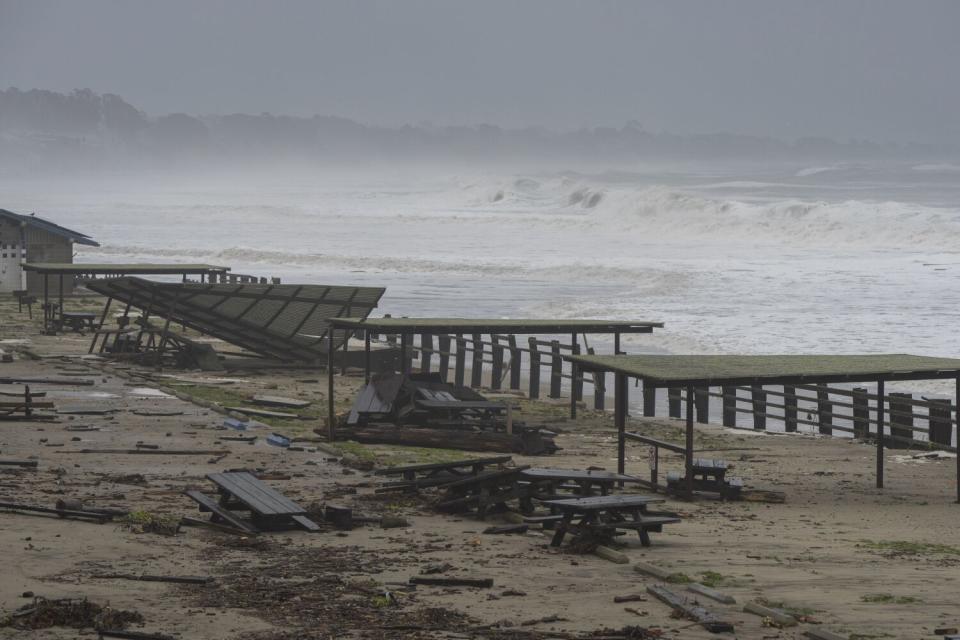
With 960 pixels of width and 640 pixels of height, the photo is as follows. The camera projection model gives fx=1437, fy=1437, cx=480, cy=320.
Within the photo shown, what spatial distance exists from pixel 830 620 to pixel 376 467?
336 inches

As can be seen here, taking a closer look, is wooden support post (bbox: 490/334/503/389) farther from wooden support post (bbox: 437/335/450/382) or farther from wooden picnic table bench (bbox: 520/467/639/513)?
wooden picnic table bench (bbox: 520/467/639/513)

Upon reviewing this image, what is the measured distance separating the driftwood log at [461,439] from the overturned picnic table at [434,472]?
12.7ft

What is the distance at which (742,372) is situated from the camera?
17875mm

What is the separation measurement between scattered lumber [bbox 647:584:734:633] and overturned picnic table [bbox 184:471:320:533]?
12.4 feet

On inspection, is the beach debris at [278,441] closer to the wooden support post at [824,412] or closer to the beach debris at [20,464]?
the beach debris at [20,464]

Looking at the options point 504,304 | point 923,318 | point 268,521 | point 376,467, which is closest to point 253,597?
point 268,521

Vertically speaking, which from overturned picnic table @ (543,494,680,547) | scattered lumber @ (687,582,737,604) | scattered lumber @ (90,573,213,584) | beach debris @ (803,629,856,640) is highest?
overturned picnic table @ (543,494,680,547)

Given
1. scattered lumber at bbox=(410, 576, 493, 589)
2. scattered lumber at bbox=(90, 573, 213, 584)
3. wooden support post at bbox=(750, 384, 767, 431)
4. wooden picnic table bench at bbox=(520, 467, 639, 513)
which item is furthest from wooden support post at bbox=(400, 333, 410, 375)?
scattered lumber at bbox=(90, 573, 213, 584)

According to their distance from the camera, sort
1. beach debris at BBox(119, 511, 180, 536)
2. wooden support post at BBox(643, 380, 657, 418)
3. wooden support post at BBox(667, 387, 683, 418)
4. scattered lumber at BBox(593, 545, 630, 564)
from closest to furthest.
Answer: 1. scattered lumber at BBox(593, 545, 630, 564)
2. beach debris at BBox(119, 511, 180, 536)
3. wooden support post at BBox(643, 380, 657, 418)
4. wooden support post at BBox(667, 387, 683, 418)

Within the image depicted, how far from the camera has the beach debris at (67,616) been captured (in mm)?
9586

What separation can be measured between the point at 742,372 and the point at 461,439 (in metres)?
4.68

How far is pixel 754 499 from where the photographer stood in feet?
55.6

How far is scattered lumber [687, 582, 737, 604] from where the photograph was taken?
11.0 meters

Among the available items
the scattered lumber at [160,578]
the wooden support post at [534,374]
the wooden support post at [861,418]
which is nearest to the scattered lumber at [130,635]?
the scattered lumber at [160,578]
